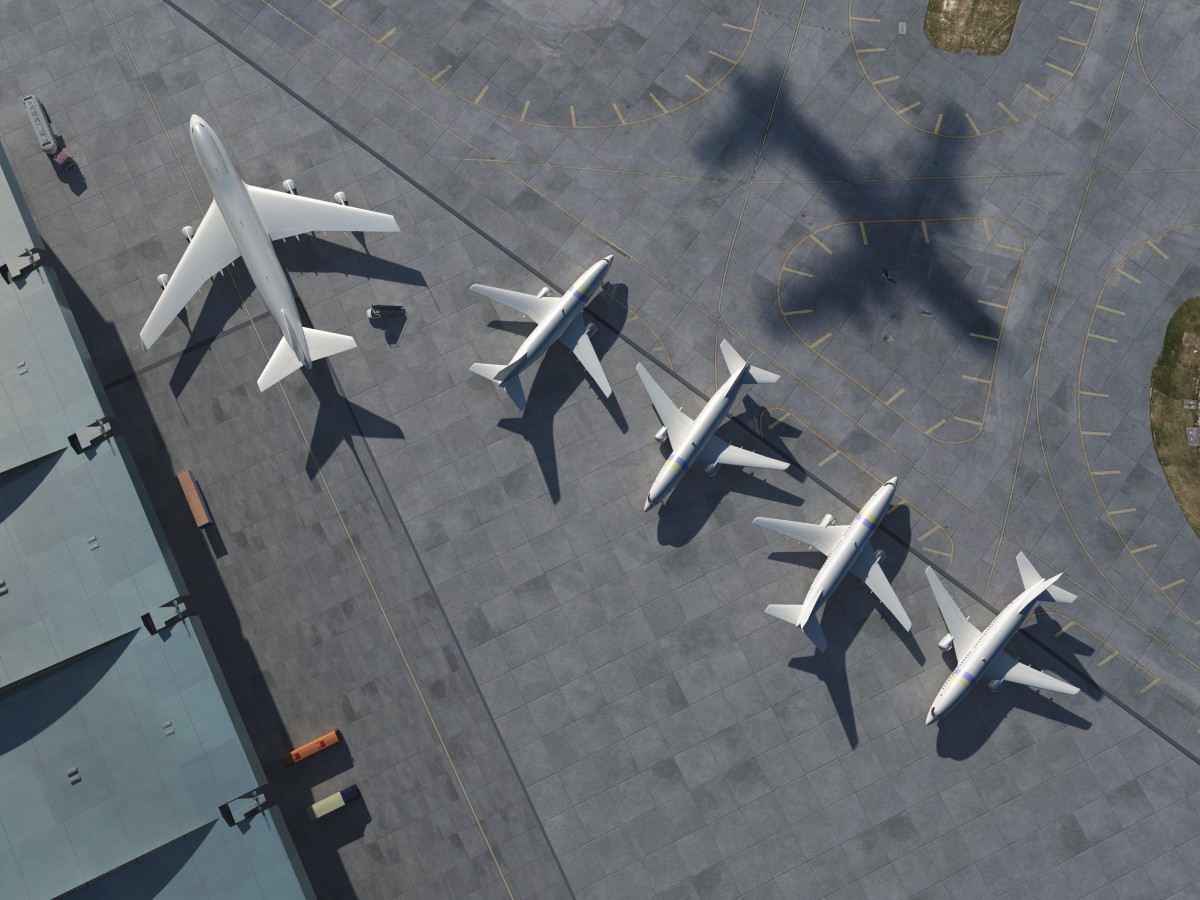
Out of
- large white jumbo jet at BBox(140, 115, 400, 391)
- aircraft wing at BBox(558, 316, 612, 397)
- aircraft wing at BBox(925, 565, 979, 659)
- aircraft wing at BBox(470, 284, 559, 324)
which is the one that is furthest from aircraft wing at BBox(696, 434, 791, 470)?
large white jumbo jet at BBox(140, 115, 400, 391)

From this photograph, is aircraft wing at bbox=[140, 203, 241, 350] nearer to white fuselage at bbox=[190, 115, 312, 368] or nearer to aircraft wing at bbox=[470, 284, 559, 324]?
white fuselage at bbox=[190, 115, 312, 368]

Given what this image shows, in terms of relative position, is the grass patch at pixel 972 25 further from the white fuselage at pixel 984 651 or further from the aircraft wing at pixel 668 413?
the white fuselage at pixel 984 651

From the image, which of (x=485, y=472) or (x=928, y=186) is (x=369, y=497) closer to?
(x=485, y=472)

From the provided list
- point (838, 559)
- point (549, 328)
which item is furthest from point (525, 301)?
point (838, 559)

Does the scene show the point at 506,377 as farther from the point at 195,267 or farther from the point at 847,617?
the point at 847,617

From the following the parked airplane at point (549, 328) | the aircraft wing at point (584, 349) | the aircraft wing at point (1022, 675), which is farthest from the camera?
the aircraft wing at point (584, 349)

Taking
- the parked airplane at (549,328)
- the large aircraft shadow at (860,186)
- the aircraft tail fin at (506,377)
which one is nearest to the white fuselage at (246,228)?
the aircraft tail fin at (506,377)
